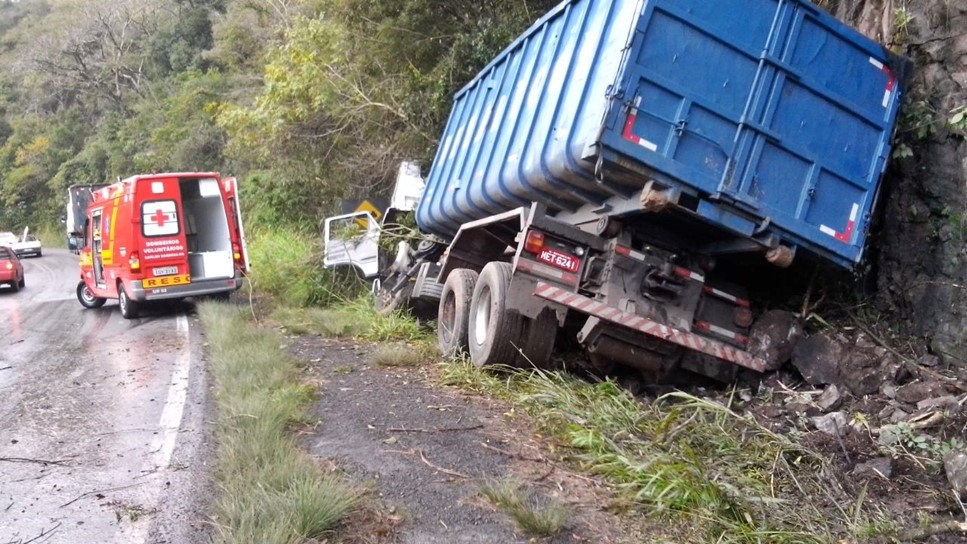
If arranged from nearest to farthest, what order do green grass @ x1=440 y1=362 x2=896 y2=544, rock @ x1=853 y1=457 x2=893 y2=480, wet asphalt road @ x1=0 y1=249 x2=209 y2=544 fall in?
green grass @ x1=440 y1=362 x2=896 y2=544 < wet asphalt road @ x1=0 y1=249 x2=209 y2=544 < rock @ x1=853 y1=457 x2=893 y2=480

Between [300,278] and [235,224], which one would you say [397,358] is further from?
[300,278]

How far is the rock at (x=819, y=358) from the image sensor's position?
6422 millimetres

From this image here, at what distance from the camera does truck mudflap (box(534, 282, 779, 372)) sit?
20.9 ft

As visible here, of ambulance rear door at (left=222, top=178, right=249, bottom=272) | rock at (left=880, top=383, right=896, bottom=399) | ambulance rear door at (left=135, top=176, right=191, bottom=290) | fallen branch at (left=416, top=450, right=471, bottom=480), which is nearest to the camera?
fallen branch at (left=416, top=450, right=471, bottom=480)

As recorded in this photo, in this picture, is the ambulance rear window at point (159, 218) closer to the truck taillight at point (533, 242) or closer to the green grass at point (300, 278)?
the green grass at point (300, 278)

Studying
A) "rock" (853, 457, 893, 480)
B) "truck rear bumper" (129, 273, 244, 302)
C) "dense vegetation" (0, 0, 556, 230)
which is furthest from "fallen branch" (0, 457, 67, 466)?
"dense vegetation" (0, 0, 556, 230)

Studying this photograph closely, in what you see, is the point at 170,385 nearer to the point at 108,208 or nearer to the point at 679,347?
the point at 679,347

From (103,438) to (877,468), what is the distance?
5.14 metres

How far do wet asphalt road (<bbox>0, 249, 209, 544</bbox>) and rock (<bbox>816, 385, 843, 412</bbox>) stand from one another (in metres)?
4.23

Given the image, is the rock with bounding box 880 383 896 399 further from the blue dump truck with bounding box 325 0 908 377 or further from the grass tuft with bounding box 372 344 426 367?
the grass tuft with bounding box 372 344 426 367

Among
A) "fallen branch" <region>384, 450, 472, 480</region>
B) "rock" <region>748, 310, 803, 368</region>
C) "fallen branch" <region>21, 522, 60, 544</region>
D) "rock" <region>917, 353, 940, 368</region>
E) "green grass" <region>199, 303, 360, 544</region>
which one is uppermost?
"rock" <region>917, 353, 940, 368</region>

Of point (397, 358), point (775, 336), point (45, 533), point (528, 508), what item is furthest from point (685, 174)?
point (45, 533)

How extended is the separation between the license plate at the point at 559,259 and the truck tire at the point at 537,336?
18.6 inches

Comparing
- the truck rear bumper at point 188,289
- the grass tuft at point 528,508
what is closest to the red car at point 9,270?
the truck rear bumper at point 188,289
